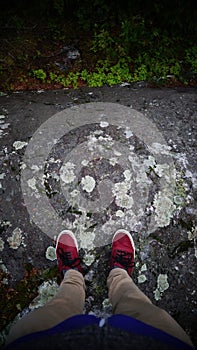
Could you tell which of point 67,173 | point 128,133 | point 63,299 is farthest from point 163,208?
point 63,299

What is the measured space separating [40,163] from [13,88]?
6.33ft

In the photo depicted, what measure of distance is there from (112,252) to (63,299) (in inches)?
38.5

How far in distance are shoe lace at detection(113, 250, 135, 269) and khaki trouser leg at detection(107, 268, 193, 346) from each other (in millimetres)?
96

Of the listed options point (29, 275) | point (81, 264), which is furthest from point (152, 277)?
point (29, 275)

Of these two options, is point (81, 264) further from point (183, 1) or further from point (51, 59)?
point (183, 1)

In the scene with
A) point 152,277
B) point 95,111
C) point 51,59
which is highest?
point 51,59

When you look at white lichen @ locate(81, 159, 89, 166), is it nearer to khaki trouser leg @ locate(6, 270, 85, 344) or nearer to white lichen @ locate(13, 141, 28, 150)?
white lichen @ locate(13, 141, 28, 150)

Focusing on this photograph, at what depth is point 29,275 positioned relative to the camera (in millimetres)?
3562

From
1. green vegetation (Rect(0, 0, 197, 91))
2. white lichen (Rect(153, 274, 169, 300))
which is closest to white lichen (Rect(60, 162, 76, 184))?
white lichen (Rect(153, 274, 169, 300))

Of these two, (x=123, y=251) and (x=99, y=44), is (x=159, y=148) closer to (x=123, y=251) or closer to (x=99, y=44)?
(x=123, y=251)

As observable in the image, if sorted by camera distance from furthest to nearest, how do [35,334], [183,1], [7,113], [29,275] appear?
[183,1], [7,113], [29,275], [35,334]

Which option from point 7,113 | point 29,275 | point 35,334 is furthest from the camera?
point 7,113

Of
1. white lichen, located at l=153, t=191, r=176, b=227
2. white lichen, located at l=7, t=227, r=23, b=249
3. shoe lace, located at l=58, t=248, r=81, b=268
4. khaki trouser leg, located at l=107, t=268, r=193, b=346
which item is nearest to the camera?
khaki trouser leg, located at l=107, t=268, r=193, b=346

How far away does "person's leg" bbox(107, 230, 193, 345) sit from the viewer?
2260mm
